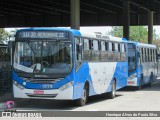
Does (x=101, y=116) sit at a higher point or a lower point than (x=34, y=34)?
lower

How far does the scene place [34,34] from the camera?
1702cm

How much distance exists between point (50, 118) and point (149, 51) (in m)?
19.3

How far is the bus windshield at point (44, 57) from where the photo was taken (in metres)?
16.6

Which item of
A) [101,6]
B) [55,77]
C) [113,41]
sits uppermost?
[101,6]

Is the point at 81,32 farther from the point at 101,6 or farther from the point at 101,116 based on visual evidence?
Answer: the point at 101,6

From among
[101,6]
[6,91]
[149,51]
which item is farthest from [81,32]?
[101,6]

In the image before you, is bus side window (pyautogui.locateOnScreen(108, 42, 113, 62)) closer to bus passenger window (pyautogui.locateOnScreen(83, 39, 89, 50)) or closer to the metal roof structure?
bus passenger window (pyautogui.locateOnScreen(83, 39, 89, 50))

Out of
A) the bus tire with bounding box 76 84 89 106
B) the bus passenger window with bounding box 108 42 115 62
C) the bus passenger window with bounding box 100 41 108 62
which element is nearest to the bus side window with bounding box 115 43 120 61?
the bus passenger window with bounding box 108 42 115 62

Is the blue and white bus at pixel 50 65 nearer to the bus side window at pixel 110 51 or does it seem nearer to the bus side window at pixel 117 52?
the bus side window at pixel 110 51

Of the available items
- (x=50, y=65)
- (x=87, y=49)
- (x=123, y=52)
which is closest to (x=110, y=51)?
(x=123, y=52)

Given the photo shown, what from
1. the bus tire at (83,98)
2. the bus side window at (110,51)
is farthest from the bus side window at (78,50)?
the bus side window at (110,51)

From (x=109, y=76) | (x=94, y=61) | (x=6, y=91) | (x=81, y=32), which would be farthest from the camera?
(x=6, y=91)

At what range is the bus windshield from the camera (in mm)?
16625

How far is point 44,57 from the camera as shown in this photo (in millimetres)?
16703
